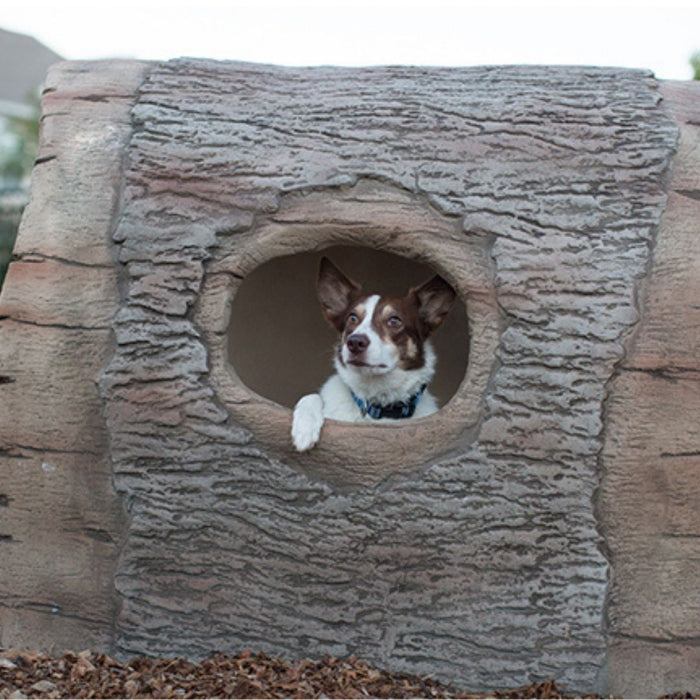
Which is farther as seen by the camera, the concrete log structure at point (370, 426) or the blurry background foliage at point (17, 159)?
the blurry background foliage at point (17, 159)

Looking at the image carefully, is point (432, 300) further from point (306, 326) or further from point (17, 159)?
point (17, 159)

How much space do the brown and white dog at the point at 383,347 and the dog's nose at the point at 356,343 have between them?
4 centimetres

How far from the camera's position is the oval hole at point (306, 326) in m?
5.71

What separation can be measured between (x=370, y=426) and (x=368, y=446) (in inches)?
3.7

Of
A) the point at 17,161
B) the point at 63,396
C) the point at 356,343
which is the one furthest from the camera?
the point at 17,161

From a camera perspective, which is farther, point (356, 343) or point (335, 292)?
point (335, 292)

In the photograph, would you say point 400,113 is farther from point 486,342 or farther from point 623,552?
point 623,552

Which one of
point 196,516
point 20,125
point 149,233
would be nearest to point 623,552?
point 196,516

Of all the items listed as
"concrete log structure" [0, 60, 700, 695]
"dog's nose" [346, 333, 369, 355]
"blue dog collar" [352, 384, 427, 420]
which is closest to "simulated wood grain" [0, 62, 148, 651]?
"concrete log structure" [0, 60, 700, 695]

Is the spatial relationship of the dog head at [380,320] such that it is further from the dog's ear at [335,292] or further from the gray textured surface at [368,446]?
the gray textured surface at [368,446]

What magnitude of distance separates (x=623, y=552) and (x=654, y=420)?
58cm

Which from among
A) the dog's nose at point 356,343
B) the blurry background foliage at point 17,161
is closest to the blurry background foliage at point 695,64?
the dog's nose at point 356,343

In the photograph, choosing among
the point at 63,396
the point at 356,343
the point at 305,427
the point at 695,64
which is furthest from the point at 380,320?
the point at 695,64

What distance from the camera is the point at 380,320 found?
15.1ft
